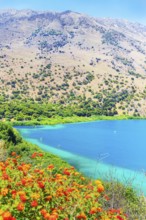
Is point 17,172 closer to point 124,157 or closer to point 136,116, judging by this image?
point 124,157

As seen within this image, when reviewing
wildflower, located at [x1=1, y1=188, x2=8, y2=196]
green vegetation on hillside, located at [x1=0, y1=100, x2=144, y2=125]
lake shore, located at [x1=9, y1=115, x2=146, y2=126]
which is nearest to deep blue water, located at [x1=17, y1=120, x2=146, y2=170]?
lake shore, located at [x1=9, y1=115, x2=146, y2=126]

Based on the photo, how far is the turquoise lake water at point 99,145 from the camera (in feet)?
213

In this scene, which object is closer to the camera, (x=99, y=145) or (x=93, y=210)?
(x=93, y=210)

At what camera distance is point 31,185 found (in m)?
11.2

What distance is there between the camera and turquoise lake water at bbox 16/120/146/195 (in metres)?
64.9

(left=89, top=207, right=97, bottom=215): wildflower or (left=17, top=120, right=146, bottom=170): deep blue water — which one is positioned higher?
(left=89, top=207, right=97, bottom=215): wildflower

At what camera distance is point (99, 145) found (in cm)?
9925

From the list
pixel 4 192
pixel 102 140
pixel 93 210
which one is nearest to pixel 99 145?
pixel 102 140

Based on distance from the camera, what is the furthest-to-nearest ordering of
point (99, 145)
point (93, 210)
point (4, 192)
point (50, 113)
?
point (50, 113) < point (99, 145) < point (93, 210) < point (4, 192)

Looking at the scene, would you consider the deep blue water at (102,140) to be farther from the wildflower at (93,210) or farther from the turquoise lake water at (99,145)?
the wildflower at (93,210)

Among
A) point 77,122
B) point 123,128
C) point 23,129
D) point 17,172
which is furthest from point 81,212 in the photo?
point 77,122

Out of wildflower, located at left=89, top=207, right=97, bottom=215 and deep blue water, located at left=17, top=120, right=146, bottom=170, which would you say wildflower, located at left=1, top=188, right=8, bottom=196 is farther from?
deep blue water, located at left=17, top=120, right=146, bottom=170

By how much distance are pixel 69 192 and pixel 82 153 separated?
71.4 meters

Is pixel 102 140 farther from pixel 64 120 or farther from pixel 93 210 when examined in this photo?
pixel 93 210
